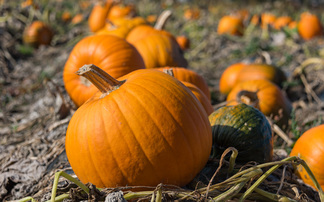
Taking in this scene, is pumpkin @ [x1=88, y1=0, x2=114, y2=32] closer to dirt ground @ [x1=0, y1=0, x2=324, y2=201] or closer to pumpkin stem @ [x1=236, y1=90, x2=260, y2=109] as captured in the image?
dirt ground @ [x1=0, y1=0, x2=324, y2=201]

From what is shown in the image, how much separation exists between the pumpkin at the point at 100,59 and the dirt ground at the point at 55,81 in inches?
10.3

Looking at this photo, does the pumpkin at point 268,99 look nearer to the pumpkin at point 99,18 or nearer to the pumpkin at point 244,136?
the pumpkin at point 244,136

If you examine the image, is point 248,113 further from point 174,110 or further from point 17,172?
point 17,172

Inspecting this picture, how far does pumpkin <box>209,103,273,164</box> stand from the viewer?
8.47 feet

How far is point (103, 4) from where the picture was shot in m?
9.51

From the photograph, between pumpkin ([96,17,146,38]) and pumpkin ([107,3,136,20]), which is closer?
pumpkin ([96,17,146,38])

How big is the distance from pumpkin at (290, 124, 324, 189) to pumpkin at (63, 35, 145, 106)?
1732 millimetres

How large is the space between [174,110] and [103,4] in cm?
812

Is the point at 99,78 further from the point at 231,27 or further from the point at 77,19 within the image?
the point at 77,19

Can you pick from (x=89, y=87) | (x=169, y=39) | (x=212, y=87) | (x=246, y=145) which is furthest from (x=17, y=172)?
(x=212, y=87)

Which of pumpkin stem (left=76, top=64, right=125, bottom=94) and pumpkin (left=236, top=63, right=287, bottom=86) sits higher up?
pumpkin stem (left=76, top=64, right=125, bottom=94)

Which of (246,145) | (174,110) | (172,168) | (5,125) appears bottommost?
(5,125)

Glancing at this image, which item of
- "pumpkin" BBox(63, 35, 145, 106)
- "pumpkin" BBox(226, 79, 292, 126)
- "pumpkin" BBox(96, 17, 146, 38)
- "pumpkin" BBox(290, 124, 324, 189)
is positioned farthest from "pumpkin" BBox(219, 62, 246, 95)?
"pumpkin" BBox(290, 124, 324, 189)

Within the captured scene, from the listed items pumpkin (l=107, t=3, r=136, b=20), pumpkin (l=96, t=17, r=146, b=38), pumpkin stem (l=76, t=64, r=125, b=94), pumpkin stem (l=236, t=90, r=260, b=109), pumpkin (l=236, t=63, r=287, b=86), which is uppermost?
pumpkin stem (l=76, t=64, r=125, b=94)
